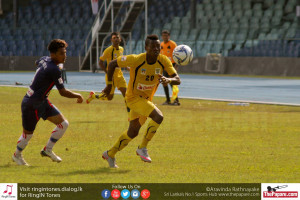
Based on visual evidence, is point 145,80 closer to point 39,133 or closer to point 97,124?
point 39,133

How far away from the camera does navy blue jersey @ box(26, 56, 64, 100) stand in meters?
8.92

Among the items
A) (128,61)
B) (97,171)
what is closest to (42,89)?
(128,61)

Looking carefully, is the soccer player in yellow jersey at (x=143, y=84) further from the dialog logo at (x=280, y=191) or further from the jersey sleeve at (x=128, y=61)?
the dialog logo at (x=280, y=191)

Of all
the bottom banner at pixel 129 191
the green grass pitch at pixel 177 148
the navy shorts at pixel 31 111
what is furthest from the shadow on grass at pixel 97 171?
the navy shorts at pixel 31 111

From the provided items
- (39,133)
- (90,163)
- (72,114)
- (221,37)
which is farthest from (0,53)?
(90,163)

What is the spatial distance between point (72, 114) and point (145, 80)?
7.52m

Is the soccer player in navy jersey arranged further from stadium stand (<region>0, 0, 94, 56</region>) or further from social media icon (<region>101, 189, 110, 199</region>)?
stadium stand (<region>0, 0, 94, 56</region>)

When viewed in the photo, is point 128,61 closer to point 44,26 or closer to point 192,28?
point 192,28

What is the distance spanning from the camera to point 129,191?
22.4ft

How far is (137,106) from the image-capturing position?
941 centimetres

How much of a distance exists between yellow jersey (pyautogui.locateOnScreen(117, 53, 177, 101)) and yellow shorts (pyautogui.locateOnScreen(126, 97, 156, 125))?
83 mm

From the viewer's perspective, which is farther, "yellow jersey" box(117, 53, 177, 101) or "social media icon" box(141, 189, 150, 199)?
"yellow jersey" box(117, 53, 177, 101)

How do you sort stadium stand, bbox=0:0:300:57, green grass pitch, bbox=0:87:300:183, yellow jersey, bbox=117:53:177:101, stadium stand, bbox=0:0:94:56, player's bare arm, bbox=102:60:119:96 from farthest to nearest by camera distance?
stadium stand, bbox=0:0:94:56 → stadium stand, bbox=0:0:300:57 → player's bare arm, bbox=102:60:119:96 → yellow jersey, bbox=117:53:177:101 → green grass pitch, bbox=0:87:300:183

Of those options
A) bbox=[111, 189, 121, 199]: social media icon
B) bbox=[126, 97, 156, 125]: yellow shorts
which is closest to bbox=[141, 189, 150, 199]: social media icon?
bbox=[111, 189, 121, 199]: social media icon
